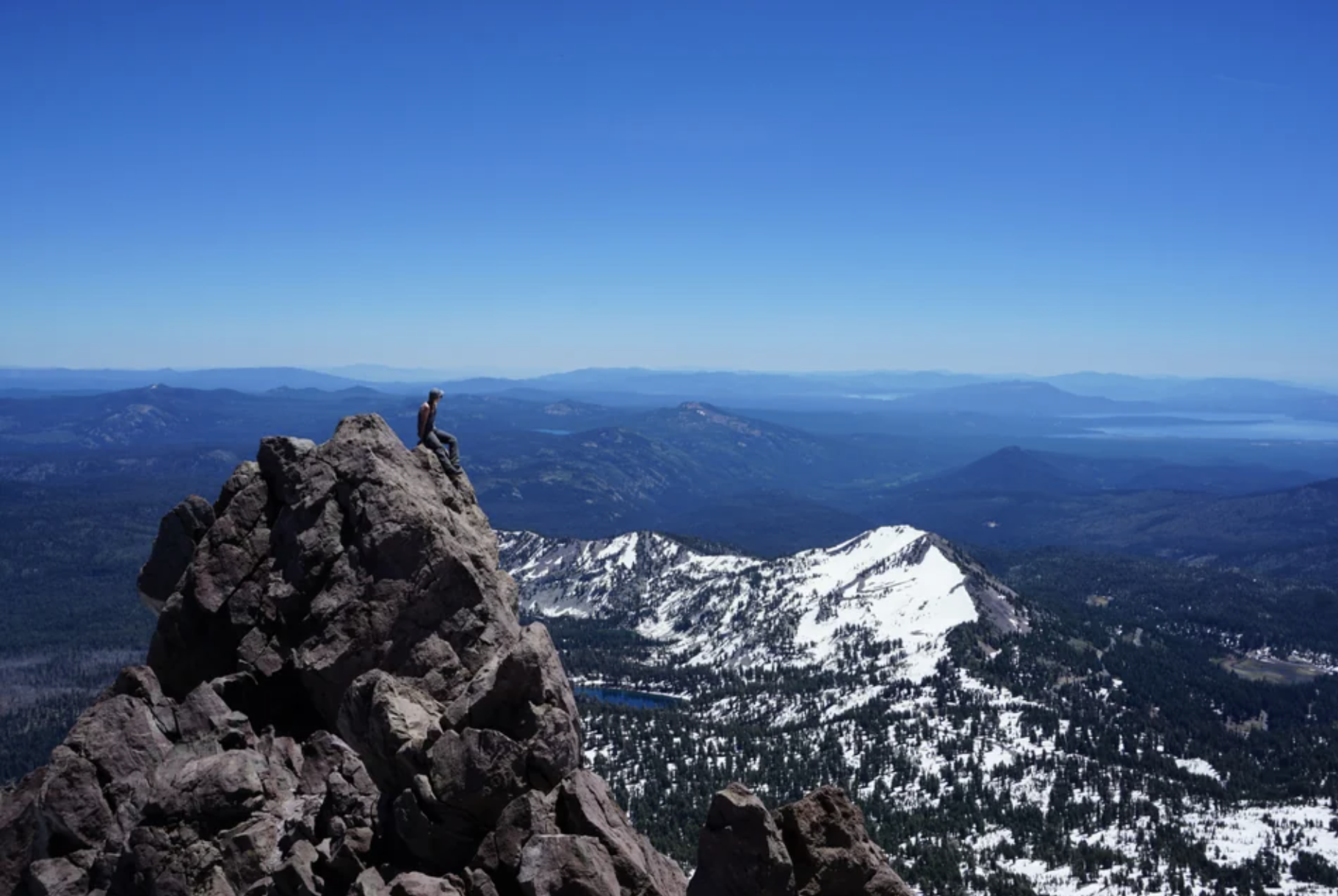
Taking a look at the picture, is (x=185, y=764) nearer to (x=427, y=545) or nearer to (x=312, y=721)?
(x=312, y=721)

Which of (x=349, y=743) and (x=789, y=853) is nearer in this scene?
(x=789, y=853)

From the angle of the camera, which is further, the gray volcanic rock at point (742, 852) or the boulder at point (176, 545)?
the boulder at point (176, 545)

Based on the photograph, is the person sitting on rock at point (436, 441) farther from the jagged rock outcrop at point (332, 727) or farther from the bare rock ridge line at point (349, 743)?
the bare rock ridge line at point (349, 743)

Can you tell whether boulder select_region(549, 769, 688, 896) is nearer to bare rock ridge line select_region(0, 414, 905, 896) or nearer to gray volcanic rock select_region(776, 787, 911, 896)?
bare rock ridge line select_region(0, 414, 905, 896)

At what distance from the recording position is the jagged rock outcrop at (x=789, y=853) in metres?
23.3

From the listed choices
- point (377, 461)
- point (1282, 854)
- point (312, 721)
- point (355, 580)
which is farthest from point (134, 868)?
point (1282, 854)

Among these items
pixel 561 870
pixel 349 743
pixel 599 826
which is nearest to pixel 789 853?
pixel 599 826

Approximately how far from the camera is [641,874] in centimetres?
2422

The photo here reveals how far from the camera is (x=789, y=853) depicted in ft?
79.6

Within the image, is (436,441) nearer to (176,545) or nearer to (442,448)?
(442,448)

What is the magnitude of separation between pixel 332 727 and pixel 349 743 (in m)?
3.23

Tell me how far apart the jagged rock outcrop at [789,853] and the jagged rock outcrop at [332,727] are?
7.26 ft

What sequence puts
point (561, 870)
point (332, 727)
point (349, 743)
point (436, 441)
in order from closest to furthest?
point (561, 870) < point (349, 743) < point (332, 727) < point (436, 441)

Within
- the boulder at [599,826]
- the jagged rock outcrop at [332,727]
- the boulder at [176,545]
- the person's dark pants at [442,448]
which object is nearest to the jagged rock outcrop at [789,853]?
the boulder at [599,826]
